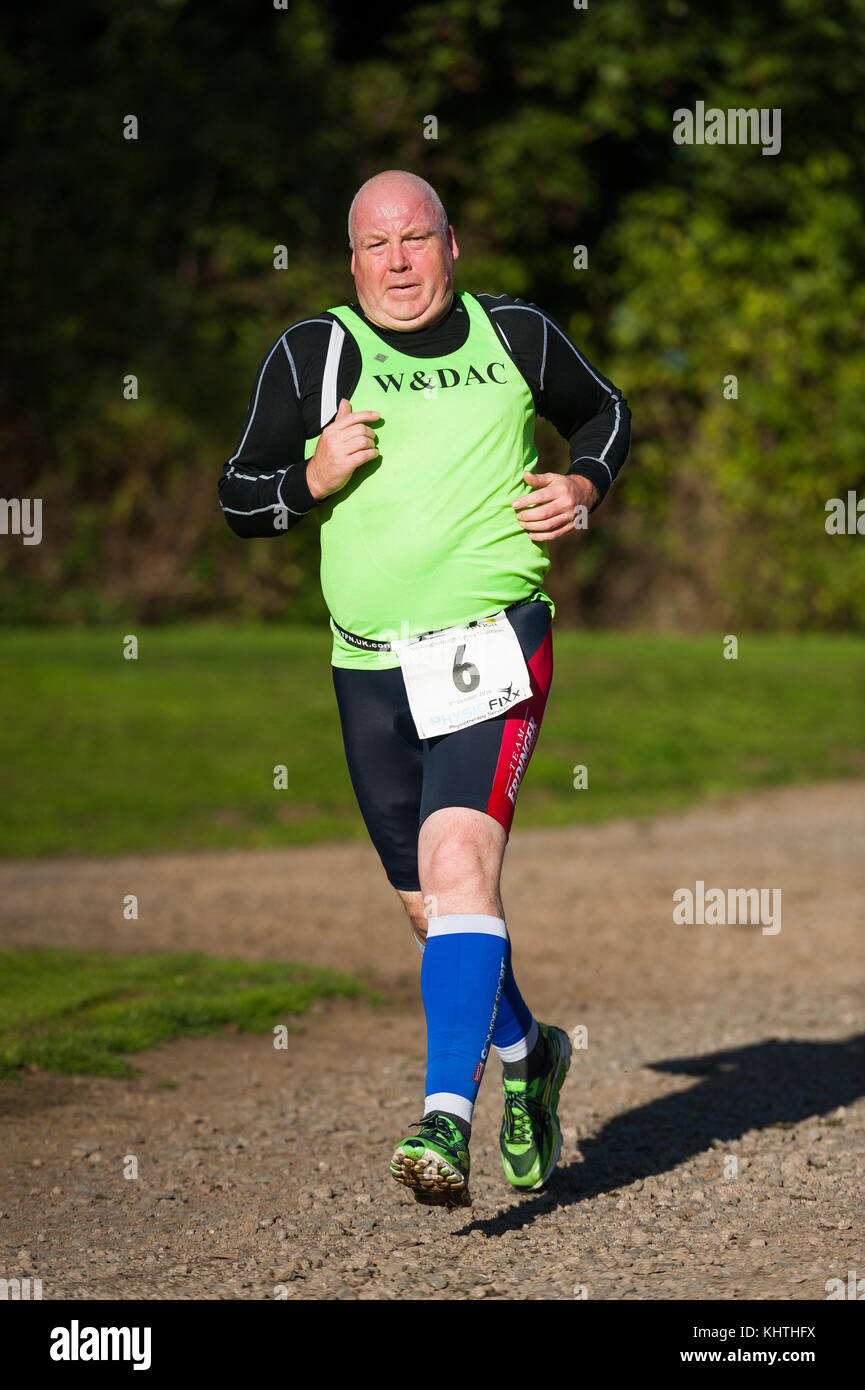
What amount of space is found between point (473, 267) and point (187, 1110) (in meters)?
18.9

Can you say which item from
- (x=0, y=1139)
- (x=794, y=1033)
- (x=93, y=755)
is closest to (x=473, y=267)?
(x=93, y=755)

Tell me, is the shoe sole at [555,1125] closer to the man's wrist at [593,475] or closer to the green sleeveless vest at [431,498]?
the green sleeveless vest at [431,498]

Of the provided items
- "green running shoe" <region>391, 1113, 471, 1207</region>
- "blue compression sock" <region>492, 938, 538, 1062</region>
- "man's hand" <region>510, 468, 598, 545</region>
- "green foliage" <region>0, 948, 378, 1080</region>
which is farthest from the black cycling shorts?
"green foliage" <region>0, 948, 378, 1080</region>

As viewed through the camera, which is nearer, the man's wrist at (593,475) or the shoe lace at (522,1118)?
the man's wrist at (593,475)

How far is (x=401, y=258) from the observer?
3.87 meters

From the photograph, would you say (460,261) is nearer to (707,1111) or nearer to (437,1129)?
(707,1111)

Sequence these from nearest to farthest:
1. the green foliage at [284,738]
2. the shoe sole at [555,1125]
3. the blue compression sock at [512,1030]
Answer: the blue compression sock at [512,1030], the shoe sole at [555,1125], the green foliage at [284,738]

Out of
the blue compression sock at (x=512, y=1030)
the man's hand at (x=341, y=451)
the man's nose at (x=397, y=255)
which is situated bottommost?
the blue compression sock at (x=512, y=1030)

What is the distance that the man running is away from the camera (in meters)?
3.75

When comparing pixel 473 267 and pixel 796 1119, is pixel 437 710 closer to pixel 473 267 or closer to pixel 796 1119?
pixel 796 1119

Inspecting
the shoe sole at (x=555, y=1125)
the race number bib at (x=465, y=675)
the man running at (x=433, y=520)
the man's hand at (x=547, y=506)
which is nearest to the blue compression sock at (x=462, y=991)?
the man running at (x=433, y=520)

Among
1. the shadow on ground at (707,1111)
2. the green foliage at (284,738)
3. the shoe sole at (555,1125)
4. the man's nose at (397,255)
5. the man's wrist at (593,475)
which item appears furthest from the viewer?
the green foliage at (284,738)

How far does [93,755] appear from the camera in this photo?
13.2m

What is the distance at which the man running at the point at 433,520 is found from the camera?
375cm
